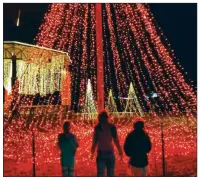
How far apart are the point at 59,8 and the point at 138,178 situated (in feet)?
18.5

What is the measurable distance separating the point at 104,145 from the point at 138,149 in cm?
54

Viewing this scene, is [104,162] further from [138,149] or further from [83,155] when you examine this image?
[83,155]

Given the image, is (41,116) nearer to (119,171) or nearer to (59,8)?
(59,8)

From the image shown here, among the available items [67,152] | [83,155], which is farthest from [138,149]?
[83,155]

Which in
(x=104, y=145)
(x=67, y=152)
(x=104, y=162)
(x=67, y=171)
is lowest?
(x=67, y=171)

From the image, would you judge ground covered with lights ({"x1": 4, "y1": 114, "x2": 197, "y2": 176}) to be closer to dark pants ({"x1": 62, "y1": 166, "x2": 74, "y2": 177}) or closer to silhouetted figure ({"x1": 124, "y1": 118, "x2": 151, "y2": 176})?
dark pants ({"x1": 62, "y1": 166, "x2": 74, "y2": 177})

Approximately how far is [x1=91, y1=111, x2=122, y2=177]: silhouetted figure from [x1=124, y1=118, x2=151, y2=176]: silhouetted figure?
10.9 inches

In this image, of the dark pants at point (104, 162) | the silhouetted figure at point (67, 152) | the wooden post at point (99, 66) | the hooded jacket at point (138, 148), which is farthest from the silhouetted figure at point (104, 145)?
the wooden post at point (99, 66)

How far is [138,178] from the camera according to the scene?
6301 millimetres

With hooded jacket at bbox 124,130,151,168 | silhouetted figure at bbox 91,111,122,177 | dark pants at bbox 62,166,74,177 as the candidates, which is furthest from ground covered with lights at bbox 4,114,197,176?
hooded jacket at bbox 124,130,151,168

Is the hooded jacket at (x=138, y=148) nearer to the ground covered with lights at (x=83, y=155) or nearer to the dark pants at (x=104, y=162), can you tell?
the dark pants at (x=104, y=162)

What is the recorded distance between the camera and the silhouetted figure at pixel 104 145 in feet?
21.6

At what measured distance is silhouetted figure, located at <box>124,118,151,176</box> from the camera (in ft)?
21.3

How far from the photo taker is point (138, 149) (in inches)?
257
